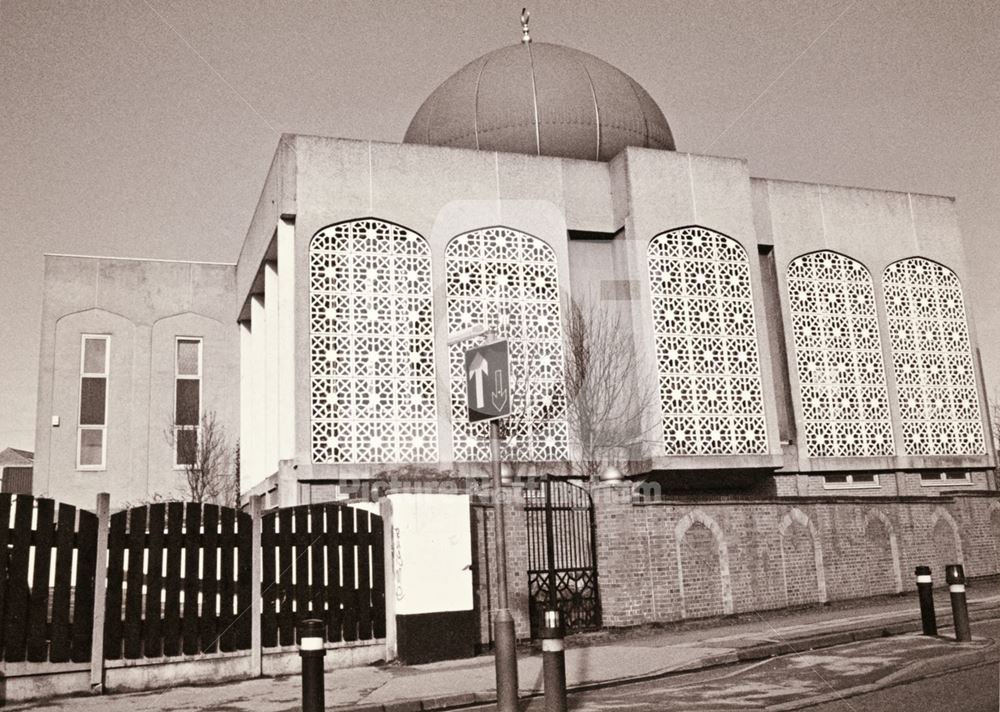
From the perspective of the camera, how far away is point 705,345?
22.1m

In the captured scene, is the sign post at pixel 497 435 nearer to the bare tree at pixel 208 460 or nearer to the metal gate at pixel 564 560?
the metal gate at pixel 564 560

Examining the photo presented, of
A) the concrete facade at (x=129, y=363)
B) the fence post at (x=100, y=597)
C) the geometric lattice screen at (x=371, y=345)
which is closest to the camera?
the fence post at (x=100, y=597)

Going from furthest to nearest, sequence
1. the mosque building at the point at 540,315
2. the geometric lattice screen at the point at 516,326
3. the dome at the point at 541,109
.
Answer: the dome at the point at 541,109, the geometric lattice screen at the point at 516,326, the mosque building at the point at 540,315

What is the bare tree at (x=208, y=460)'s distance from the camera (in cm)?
2753

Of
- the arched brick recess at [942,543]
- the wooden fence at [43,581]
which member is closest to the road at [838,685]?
the wooden fence at [43,581]

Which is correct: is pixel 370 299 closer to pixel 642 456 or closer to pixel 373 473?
pixel 373 473

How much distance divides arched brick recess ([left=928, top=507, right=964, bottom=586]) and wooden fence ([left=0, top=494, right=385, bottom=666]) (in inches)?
496

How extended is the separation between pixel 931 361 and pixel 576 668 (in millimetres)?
18440

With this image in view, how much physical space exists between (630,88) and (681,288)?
7.30 metres

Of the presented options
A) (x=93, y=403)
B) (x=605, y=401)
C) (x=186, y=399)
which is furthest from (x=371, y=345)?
(x=93, y=403)

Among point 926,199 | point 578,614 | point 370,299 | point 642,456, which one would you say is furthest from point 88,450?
point 926,199

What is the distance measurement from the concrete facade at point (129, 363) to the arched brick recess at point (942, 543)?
20.0 metres

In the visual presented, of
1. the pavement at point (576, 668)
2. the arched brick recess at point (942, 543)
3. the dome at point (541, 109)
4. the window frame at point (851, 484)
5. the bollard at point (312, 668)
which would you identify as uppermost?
the dome at point (541, 109)

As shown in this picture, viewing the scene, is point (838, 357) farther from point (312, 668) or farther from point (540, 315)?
point (312, 668)
